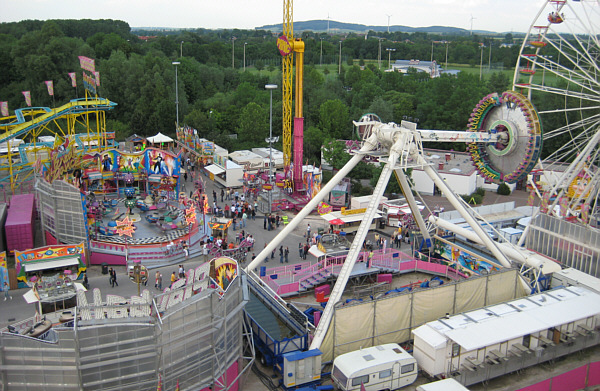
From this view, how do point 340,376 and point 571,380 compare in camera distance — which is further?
point 571,380

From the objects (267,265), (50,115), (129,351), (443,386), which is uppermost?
(50,115)

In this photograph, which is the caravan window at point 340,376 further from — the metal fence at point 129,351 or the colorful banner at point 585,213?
the colorful banner at point 585,213

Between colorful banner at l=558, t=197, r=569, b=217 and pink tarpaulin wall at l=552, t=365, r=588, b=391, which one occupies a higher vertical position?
colorful banner at l=558, t=197, r=569, b=217

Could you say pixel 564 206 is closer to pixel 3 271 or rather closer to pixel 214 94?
pixel 3 271

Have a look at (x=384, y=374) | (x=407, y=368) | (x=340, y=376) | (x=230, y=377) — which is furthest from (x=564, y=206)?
(x=230, y=377)

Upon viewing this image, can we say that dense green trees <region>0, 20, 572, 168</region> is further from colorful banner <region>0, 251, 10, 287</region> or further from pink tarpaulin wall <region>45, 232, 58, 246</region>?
colorful banner <region>0, 251, 10, 287</region>

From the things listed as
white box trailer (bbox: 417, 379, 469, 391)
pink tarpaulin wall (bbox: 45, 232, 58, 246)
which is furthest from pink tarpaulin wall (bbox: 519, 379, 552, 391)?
pink tarpaulin wall (bbox: 45, 232, 58, 246)
